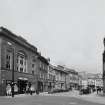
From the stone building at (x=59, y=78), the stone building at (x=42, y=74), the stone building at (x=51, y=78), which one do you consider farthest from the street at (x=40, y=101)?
the stone building at (x=59, y=78)

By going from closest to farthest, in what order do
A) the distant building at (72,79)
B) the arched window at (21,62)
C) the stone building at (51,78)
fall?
the arched window at (21,62), the stone building at (51,78), the distant building at (72,79)

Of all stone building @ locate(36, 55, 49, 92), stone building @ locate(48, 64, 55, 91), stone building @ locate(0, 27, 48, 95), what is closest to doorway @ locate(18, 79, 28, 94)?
stone building @ locate(0, 27, 48, 95)

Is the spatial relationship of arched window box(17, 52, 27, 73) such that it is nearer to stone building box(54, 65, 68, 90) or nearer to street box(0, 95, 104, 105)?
street box(0, 95, 104, 105)

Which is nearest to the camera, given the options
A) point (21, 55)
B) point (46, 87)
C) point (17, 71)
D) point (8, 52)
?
point (8, 52)

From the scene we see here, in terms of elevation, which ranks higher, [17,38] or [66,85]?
[17,38]

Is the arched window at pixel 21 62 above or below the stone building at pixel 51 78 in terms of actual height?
above

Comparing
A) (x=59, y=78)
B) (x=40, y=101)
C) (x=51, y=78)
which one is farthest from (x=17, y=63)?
(x=59, y=78)

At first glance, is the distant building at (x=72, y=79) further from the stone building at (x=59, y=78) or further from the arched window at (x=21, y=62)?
the arched window at (x=21, y=62)

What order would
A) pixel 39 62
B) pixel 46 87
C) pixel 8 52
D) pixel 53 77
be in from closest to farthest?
pixel 8 52 < pixel 39 62 < pixel 46 87 < pixel 53 77

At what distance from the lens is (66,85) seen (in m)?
145

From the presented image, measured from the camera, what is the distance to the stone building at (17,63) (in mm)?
59656

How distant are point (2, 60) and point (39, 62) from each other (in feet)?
109

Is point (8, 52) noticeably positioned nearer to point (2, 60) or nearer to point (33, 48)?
point (2, 60)

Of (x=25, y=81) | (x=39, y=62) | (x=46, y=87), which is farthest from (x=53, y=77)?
(x=25, y=81)
